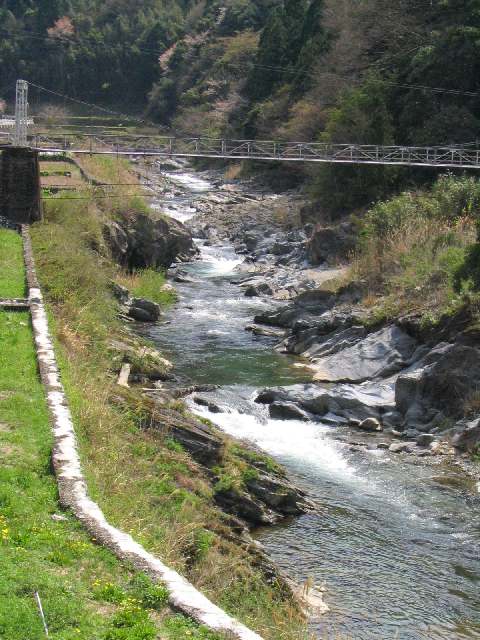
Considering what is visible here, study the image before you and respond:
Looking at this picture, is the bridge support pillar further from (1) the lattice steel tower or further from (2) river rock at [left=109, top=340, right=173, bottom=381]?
(2) river rock at [left=109, top=340, right=173, bottom=381]

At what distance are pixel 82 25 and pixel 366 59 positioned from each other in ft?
199

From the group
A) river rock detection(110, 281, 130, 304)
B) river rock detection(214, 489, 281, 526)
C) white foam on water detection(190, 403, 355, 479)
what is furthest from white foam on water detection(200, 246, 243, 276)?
river rock detection(214, 489, 281, 526)

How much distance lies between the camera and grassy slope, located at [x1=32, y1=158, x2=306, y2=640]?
10227 mm

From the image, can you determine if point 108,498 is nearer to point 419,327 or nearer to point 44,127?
point 419,327

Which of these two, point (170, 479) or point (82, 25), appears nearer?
point (170, 479)

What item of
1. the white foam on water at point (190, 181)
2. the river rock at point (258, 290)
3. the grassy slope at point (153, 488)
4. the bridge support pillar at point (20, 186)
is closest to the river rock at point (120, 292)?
the bridge support pillar at point (20, 186)

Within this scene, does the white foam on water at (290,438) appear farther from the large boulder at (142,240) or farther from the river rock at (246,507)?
the large boulder at (142,240)

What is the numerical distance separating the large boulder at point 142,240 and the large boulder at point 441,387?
593 inches

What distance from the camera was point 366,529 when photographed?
14594mm

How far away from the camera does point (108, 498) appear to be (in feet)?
33.4

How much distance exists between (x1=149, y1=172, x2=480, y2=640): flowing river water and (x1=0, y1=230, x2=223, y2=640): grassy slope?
13.3ft

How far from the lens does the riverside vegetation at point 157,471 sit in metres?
10.3

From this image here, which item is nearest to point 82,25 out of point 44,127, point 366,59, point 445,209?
point 44,127

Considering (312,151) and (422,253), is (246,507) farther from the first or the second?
(312,151)
